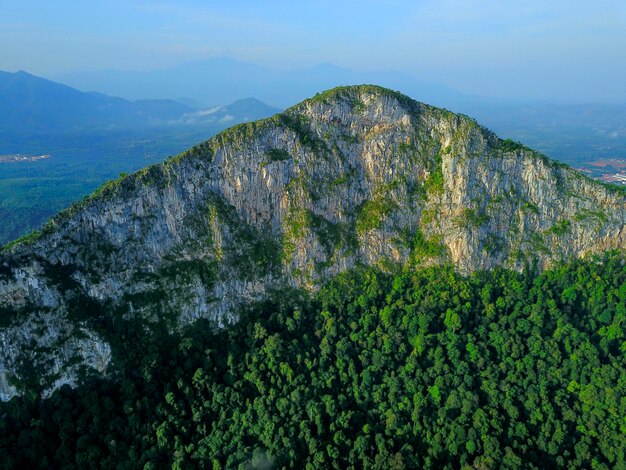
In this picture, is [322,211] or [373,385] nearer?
[373,385]

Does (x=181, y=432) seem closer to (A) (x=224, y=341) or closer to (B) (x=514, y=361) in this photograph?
(A) (x=224, y=341)

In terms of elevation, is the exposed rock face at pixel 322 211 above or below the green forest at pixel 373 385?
above

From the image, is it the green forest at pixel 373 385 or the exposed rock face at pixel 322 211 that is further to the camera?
the exposed rock face at pixel 322 211

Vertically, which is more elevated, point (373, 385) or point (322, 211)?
point (322, 211)

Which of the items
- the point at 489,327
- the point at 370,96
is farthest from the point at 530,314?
the point at 370,96
